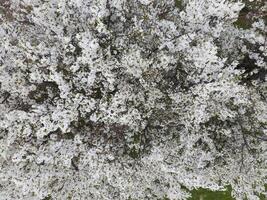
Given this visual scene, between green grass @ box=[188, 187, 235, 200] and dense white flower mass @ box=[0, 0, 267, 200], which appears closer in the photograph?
dense white flower mass @ box=[0, 0, 267, 200]

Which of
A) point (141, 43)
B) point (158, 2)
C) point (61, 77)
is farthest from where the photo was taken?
point (158, 2)

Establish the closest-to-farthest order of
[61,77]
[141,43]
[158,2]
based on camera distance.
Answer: [61,77], [141,43], [158,2]

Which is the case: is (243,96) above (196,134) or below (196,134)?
above

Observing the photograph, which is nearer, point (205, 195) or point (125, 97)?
point (125, 97)

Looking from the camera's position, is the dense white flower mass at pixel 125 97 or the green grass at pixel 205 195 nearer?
the dense white flower mass at pixel 125 97

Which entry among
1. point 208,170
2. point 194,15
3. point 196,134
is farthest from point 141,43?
point 208,170

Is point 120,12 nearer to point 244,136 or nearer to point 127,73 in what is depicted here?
point 127,73

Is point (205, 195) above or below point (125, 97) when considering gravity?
above

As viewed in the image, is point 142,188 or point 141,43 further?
point 142,188
